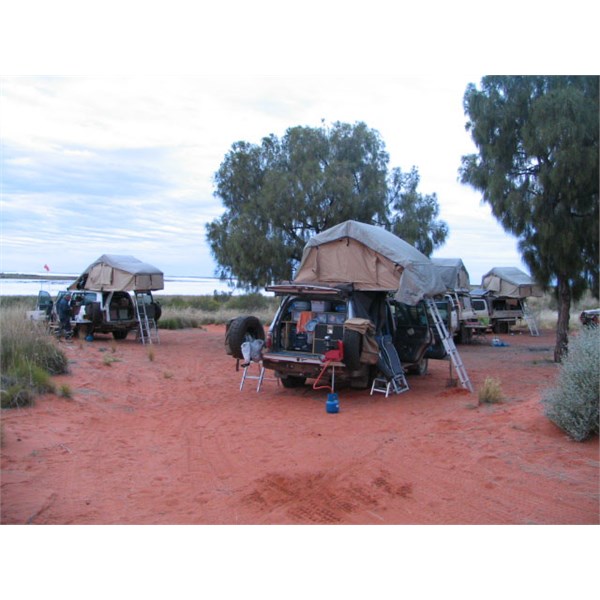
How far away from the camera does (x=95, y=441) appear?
805cm

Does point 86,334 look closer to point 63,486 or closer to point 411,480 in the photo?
point 63,486

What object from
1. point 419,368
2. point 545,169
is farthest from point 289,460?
point 545,169

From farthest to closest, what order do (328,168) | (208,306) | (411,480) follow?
(208,306), (328,168), (411,480)

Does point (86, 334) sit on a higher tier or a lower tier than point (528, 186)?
lower

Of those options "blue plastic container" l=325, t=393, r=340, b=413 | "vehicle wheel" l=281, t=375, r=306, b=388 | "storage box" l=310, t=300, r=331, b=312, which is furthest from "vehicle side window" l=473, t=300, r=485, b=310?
"blue plastic container" l=325, t=393, r=340, b=413

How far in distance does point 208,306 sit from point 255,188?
22.8m

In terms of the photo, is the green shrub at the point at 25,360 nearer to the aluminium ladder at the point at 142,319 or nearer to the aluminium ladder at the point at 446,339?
the aluminium ladder at the point at 142,319

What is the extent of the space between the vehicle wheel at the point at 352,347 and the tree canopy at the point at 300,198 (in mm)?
9142

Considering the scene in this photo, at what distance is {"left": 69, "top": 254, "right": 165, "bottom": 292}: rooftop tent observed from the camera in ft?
66.4

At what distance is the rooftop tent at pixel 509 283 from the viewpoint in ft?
90.5

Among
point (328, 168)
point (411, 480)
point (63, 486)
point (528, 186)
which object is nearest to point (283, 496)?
point (411, 480)

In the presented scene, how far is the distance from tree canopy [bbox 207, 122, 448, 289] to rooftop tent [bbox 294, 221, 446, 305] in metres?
6.73

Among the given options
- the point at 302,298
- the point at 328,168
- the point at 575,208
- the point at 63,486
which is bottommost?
the point at 63,486

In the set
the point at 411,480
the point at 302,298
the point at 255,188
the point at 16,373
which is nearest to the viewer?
the point at 411,480
